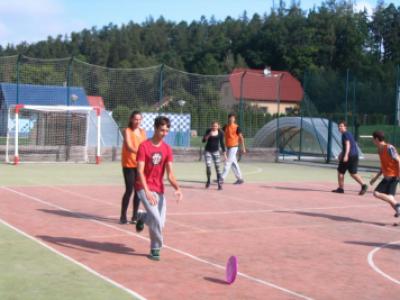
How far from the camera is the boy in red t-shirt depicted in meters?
8.32

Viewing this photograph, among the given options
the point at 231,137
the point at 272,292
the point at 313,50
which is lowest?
the point at 272,292

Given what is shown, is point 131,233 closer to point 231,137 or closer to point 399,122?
point 231,137

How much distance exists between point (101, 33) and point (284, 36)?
4297cm

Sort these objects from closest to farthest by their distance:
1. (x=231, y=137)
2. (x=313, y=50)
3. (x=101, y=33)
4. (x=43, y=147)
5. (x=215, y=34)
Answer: (x=231, y=137) < (x=43, y=147) < (x=313, y=50) < (x=215, y=34) < (x=101, y=33)

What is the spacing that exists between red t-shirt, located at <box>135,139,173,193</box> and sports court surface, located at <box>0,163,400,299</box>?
887 millimetres

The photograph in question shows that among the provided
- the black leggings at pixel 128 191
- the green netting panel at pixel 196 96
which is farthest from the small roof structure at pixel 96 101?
the black leggings at pixel 128 191

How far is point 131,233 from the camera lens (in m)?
10.2

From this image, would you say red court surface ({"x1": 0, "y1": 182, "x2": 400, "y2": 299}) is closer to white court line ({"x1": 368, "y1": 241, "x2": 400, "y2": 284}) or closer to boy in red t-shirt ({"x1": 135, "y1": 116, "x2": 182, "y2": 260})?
white court line ({"x1": 368, "y1": 241, "x2": 400, "y2": 284})

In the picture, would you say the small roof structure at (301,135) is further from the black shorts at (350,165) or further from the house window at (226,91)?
the black shorts at (350,165)

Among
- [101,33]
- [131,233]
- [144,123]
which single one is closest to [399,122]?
[144,123]

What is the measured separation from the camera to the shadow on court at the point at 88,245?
8867mm

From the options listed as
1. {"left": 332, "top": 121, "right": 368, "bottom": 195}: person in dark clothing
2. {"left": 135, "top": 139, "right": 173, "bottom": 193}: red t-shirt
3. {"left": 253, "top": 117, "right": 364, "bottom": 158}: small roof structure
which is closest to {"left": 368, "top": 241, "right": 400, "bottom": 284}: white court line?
{"left": 135, "top": 139, "right": 173, "bottom": 193}: red t-shirt

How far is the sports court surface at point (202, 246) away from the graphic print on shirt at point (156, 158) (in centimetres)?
116

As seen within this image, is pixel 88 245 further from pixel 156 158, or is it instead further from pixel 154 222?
pixel 156 158
